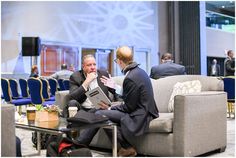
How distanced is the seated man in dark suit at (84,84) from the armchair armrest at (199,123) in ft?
3.14

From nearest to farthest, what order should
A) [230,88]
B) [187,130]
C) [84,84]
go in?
1. [187,130]
2. [84,84]
3. [230,88]

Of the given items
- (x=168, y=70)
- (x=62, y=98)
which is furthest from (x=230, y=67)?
(x=62, y=98)

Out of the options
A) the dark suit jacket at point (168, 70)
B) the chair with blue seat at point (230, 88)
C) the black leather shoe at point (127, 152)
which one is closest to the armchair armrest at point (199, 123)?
the black leather shoe at point (127, 152)

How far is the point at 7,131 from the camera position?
87.9 inches

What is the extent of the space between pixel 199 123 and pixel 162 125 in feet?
1.13

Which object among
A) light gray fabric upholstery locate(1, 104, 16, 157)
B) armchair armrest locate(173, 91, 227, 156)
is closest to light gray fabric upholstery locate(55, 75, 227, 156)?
armchair armrest locate(173, 91, 227, 156)

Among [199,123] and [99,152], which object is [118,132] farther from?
[199,123]

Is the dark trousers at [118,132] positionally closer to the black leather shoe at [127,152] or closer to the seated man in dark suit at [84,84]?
A: the black leather shoe at [127,152]

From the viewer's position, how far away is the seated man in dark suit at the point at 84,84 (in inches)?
154

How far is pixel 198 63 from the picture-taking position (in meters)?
14.5

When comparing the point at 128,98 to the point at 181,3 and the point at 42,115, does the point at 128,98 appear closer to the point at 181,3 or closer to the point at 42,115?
the point at 42,115

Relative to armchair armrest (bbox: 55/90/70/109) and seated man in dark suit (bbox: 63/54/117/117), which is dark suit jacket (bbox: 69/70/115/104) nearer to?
seated man in dark suit (bbox: 63/54/117/117)

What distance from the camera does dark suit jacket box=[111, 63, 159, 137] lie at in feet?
11.0

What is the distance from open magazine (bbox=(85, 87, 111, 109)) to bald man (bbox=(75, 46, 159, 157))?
134 millimetres
